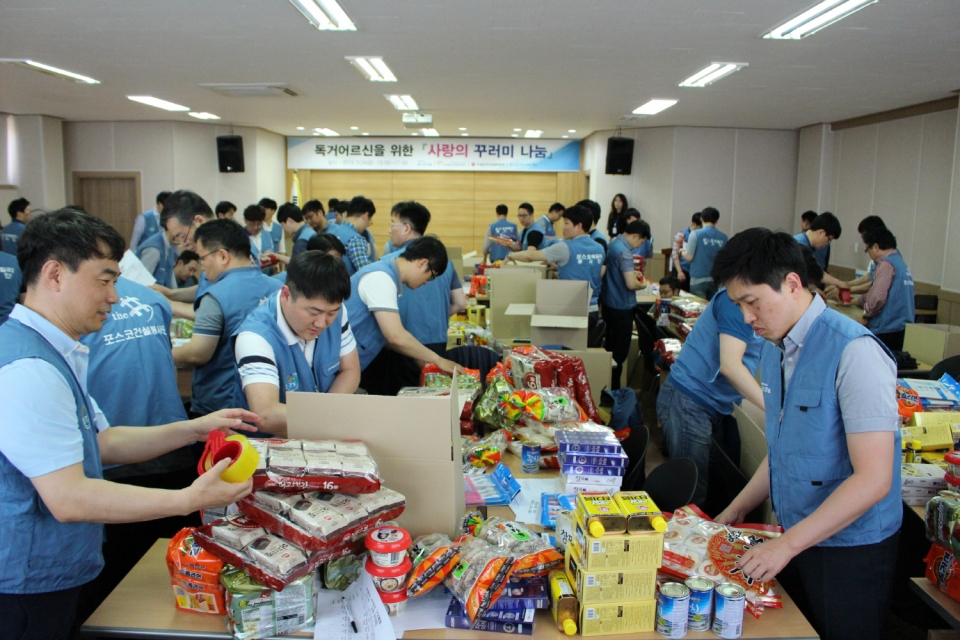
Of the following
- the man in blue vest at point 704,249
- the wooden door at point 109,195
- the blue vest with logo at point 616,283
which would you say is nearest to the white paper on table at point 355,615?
the blue vest with logo at point 616,283

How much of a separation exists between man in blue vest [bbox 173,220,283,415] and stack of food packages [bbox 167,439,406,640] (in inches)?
44.3

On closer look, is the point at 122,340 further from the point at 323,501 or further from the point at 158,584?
the point at 323,501

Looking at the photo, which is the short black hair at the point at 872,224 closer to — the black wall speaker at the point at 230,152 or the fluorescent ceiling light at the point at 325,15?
the fluorescent ceiling light at the point at 325,15

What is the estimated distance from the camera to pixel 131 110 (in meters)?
10.1

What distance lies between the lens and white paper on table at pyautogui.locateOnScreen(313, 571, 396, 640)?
153 centimetres

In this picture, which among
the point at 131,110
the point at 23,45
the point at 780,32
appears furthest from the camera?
the point at 131,110

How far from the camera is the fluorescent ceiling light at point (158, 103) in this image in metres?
8.84

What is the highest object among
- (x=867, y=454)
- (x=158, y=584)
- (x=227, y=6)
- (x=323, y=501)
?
(x=227, y=6)

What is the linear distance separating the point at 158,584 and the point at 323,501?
0.55m

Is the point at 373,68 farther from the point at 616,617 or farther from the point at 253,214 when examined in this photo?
the point at 616,617

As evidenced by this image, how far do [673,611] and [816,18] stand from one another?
4.34 metres

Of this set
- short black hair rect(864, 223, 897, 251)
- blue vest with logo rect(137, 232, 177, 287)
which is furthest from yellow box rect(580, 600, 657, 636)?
blue vest with logo rect(137, 232, 177, 287)

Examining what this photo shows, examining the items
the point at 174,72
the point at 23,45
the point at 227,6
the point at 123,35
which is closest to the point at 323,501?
the point at 227,6

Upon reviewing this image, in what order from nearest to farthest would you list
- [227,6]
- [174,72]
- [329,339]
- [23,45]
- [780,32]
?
1. [329,339]
2. [227,6]
3. [780,32]
4. [23,45]
5. [174,72]
